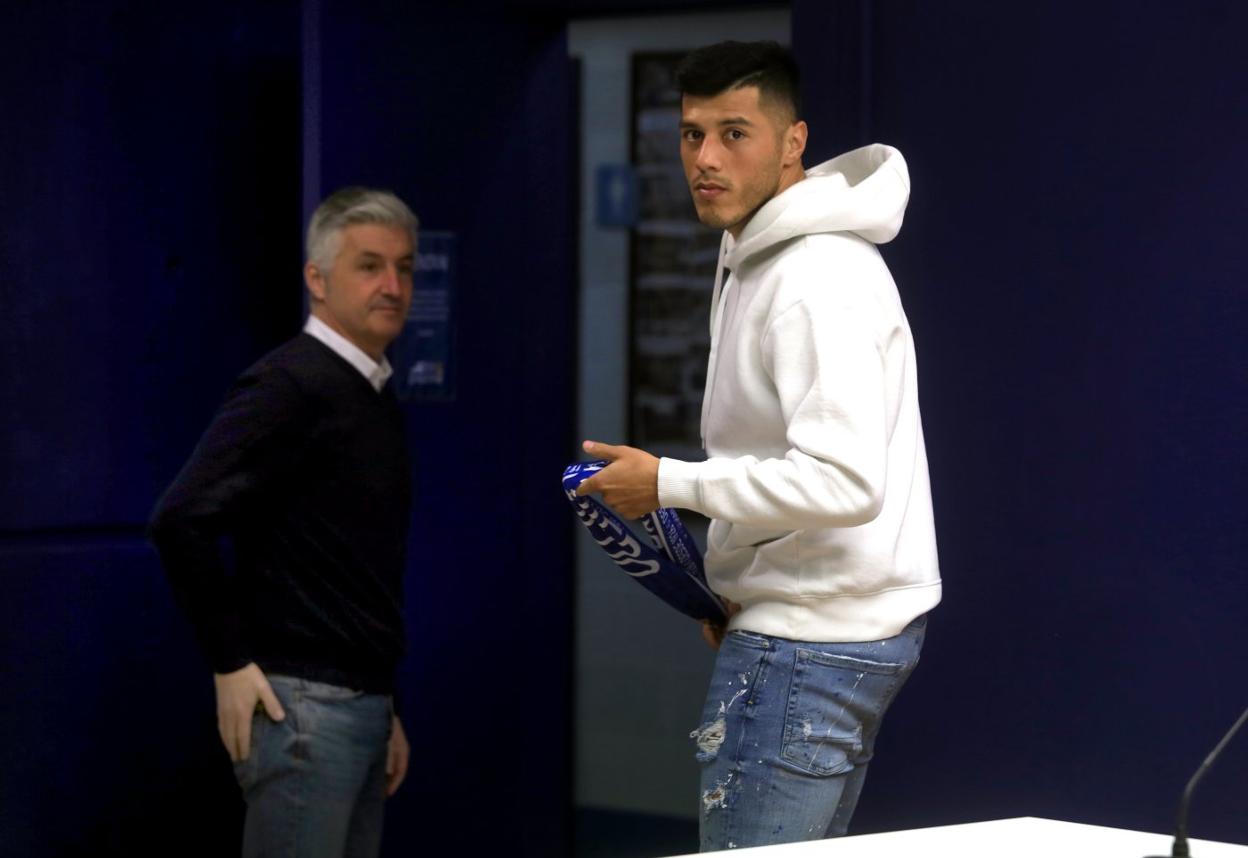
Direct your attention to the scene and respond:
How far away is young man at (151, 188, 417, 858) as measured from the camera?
2734 mm

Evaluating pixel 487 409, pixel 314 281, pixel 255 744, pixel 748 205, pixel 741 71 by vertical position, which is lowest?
pixel 255 744

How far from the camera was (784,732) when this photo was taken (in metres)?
2.14

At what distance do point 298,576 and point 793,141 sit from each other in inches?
46.5

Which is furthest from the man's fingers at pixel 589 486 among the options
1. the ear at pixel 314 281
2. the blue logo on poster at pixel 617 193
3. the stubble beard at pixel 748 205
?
Answer: the blue logo on poster at pixel 617 193

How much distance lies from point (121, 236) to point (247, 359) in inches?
Answer: 17.0

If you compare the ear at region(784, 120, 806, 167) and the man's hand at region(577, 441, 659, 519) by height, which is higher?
the ear at region(784, 120, 806, 167)

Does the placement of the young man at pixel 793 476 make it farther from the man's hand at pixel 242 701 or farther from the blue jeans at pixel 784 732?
the man's hand at pixel 242 701

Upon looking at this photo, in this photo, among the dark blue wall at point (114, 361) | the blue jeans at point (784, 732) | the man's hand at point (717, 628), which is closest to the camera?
the blue jeans at point (784, 732)

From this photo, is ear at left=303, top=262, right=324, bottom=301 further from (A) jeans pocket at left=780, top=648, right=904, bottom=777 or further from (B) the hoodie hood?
(A) jeans pocket at left=780, top=648, right=904, bottom=777

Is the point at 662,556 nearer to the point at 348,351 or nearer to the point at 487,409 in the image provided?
the point at 348,351

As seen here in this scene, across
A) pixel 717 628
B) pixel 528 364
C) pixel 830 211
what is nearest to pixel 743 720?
pixel 717 628

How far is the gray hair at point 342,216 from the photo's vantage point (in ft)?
9.96

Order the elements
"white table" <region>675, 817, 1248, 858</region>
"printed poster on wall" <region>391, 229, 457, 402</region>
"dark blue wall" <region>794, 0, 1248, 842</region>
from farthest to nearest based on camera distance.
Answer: "printed poster on wall" <region>391, 229, 457, 402</region> < "dark blue wall" <region>794, 0, 1248, 842</region> < "white table" <region>675, 817, 1248, 858</region>

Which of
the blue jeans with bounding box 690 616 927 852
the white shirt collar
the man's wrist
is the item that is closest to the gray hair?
the white shirt collar
